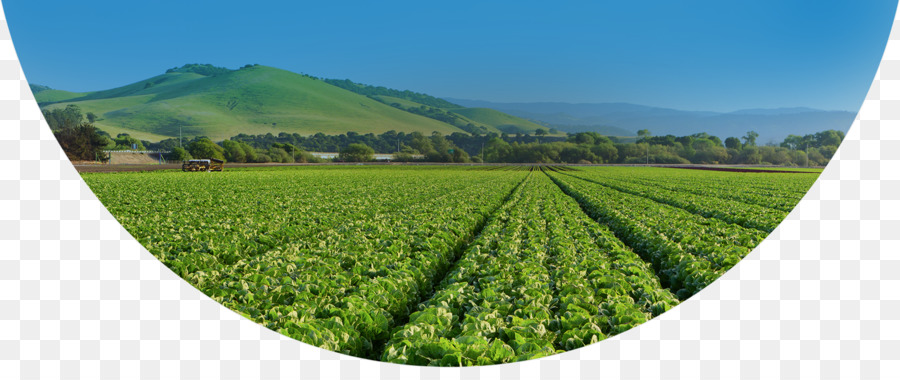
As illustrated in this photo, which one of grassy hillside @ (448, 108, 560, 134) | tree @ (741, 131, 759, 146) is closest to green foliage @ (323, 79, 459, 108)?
grassy hillside @ (448, 108, 560, 134)

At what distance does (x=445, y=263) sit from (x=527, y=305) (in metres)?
3.51

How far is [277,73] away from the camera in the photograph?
3.39 meters

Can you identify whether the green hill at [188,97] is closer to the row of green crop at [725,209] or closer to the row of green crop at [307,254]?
the row of green crop at [307,254]

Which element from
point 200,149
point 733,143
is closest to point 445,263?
point 200,149

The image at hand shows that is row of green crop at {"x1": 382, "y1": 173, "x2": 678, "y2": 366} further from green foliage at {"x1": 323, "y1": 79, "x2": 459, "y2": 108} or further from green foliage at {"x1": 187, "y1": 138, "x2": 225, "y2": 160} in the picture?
green foliage at {"x1": 187, "y1": 138, "x2": 225, "y2": 160}

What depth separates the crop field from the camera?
2848 mm

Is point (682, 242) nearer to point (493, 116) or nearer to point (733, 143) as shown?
point (733, 143)

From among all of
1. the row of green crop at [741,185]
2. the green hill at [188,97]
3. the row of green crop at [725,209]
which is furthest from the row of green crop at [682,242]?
the green hill at [188,97]

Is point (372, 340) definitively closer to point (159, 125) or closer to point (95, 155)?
point (95, 155)

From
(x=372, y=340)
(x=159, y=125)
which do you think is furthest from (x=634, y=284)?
(x=159, y=125)

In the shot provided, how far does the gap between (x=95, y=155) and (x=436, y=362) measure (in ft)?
8.50

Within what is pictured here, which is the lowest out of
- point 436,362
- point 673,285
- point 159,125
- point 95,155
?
point 673,285

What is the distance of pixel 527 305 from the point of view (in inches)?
148

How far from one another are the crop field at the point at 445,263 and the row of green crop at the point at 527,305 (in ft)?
0.05
